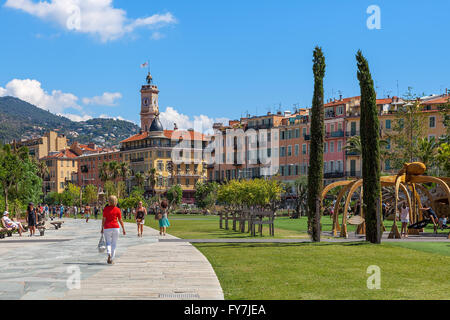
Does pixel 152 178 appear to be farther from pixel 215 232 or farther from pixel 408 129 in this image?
pixel 215 232

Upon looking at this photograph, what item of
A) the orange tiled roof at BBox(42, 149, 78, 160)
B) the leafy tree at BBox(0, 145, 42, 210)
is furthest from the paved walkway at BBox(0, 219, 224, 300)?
the orange tiled roof at BBox(42, 149, 78, 160)

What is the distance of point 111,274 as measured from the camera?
13695 millimetres

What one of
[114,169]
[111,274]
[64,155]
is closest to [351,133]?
[114,169]

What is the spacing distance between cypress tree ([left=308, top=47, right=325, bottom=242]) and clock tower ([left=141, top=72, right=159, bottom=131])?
130 meters

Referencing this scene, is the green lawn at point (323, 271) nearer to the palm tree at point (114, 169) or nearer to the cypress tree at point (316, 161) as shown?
the cypress tree at point (316, 161)

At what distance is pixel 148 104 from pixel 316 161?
13429 cm

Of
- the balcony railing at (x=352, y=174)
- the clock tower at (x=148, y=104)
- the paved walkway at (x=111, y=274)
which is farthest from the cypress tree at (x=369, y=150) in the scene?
the clock tower at (x=148, y=104)

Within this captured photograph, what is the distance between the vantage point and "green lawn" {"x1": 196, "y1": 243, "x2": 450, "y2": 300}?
11258 millimetres

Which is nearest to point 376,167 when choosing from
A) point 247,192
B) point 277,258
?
point 277,258

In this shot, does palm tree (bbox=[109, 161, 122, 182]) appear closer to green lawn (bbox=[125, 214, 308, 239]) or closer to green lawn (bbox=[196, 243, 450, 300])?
green lawn (bbox=[125, 214, 308, 239])

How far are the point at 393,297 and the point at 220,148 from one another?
99750 millimetres

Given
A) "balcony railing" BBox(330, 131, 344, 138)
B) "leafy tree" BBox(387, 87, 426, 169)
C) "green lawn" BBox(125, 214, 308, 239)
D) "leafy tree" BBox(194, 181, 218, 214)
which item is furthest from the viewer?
"leafy tree" BBox(194, 181, 218, 214)

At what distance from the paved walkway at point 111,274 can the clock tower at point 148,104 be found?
437 ft

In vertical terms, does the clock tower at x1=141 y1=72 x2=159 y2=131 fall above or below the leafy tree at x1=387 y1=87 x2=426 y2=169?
above
